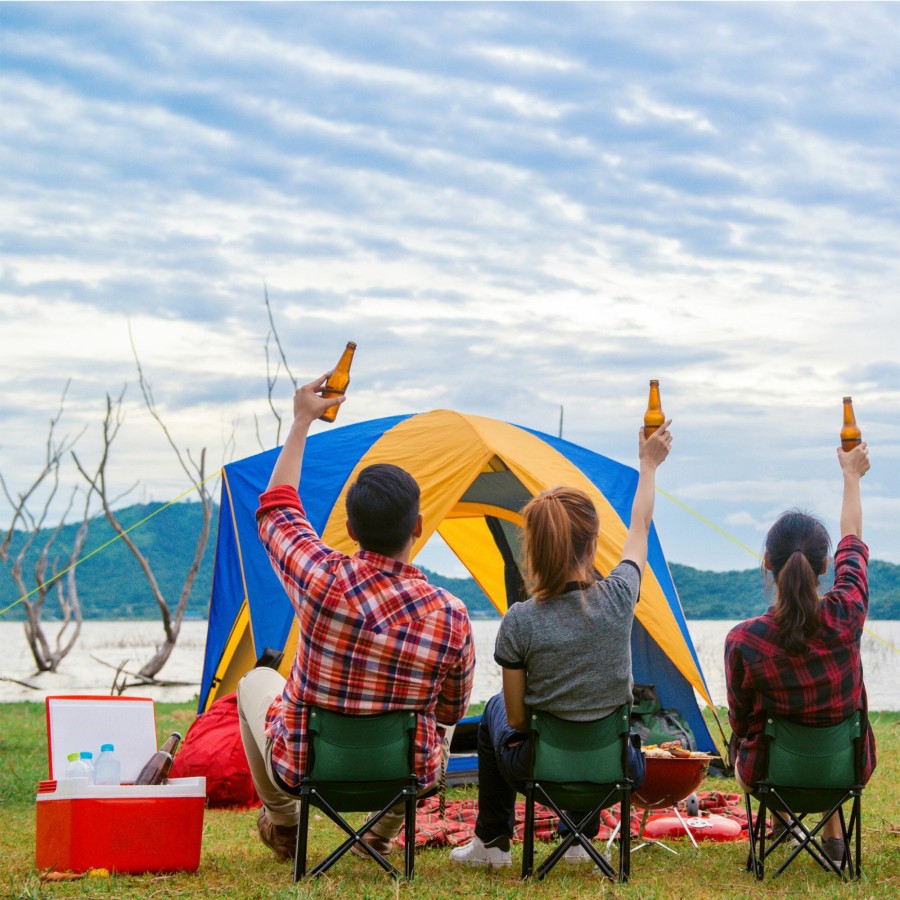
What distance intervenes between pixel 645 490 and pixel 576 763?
0.84 meters

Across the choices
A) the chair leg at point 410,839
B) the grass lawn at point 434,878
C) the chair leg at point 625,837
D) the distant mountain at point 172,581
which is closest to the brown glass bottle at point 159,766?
the grass lawn at point 434,878

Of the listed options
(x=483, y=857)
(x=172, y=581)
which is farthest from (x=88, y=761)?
(x=172, y=581)

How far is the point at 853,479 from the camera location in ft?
12.1

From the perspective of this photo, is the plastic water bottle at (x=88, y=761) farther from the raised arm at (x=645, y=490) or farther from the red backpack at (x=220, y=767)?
the raised arm at (x=645, y=490)

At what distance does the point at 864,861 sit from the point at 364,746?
6.11ft

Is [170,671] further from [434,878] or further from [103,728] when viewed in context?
[434,878]

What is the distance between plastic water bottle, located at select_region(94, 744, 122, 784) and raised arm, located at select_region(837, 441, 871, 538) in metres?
2.50

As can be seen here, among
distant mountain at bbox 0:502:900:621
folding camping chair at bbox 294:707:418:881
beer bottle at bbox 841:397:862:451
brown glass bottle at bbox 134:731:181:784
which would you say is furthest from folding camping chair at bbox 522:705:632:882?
distant mountain at bbox 0:502:900:621

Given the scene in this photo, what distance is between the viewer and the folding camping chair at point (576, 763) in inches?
129

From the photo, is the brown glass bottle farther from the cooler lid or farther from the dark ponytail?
the dark ponytail

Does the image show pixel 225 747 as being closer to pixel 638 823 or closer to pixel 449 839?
pixel 449 839

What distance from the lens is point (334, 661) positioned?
3125 millimetres

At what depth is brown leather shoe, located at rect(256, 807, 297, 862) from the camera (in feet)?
12.1

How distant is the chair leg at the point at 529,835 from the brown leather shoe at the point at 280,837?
2.57ft
